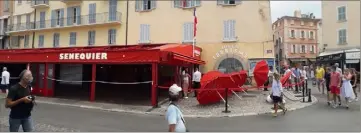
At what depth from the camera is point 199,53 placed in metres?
23.1

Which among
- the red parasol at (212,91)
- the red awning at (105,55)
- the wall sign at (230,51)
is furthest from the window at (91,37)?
the red parasol at (212,91)

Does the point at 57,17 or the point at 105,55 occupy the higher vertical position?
the point at 57,17

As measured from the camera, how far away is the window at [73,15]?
102 feet

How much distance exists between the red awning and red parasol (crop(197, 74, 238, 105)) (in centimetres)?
229

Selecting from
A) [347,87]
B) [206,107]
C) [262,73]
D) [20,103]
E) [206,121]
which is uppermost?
[262,73]

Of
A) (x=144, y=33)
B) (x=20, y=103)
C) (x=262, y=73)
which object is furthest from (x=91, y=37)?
(x=20, y=103)

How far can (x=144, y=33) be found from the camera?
26797 millimetres

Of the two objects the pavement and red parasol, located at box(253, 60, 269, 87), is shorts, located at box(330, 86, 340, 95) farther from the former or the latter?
red parasol, located at box(253, 60, 269, 87)

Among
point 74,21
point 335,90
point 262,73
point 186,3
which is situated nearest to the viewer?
point 335,90

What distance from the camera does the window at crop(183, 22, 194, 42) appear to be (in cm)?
2514

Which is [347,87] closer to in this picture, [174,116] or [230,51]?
[174,116]

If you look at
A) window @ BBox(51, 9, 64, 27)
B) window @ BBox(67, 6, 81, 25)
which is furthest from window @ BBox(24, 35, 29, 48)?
window @ BBox(67, 6, 81, 25)

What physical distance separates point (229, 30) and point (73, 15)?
671 inches

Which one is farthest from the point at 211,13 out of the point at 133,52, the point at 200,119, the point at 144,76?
the point at 200,119
